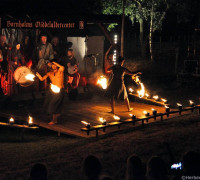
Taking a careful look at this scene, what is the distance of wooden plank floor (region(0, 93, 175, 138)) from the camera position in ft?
39.8

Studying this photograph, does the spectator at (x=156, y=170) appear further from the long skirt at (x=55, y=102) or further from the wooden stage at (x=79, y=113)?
the long skirt at (x=55, y=102)

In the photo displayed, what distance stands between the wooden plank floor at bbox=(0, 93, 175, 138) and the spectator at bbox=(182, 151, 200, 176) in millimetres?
6408

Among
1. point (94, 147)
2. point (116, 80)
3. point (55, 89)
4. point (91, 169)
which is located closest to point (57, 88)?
point (55, 89)

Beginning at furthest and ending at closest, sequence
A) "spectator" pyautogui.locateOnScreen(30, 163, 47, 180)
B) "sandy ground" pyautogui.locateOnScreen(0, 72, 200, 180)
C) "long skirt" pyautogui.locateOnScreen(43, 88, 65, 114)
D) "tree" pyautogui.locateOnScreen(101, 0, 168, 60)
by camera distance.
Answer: "tree" pyautogui.locateOnScreen(101, 0, 168, 60), "long skirt" pyautogui.locateOnScreen(43, 88, 65, 114), "sandy ground" pyautogui.locateOnScreen(0, 72, 200, 180), "spectator" pyautogui.locateOnScreen(30, 163, 47, 180)

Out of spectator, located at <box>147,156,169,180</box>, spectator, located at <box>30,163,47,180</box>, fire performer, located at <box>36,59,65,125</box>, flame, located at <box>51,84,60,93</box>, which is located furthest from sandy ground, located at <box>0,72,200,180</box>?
spectator, located at <box>30,163,47,180</box>

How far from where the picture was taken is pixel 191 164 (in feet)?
16.3

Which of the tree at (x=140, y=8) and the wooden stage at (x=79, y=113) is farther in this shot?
the tree at (x=140, y=8)

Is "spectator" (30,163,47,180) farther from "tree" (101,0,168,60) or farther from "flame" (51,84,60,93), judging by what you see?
"tree" (101,0,168,60)

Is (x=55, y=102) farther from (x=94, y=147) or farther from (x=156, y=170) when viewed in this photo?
(x=156, y=170)

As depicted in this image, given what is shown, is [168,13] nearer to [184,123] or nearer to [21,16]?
[21,16]

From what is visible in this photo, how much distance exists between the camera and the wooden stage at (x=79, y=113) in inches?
477

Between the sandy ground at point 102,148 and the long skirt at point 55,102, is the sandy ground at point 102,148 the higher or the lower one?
the lower one

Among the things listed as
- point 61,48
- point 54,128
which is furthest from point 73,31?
point 54,128

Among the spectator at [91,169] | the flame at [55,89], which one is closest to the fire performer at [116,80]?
the flame at [55,89]
